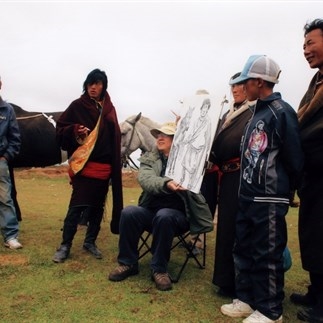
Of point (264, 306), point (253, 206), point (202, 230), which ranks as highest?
point (253, 206)

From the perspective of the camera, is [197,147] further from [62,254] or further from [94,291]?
[62,254]

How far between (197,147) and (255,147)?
0.75 metres

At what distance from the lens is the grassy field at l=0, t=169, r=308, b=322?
10.3 feet

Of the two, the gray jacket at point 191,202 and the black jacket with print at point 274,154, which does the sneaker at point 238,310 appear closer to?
the gray jacket at point 191,202

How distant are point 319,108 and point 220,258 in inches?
61.1

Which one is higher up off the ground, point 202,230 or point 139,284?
A: point 202,230

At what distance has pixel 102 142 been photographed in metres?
4.56

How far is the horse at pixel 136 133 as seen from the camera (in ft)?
23.1

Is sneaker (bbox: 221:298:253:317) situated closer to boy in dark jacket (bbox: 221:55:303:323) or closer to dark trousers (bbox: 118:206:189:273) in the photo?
boy in dark jacket (bbox: 221:55:303:323)

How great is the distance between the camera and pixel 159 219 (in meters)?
3.74

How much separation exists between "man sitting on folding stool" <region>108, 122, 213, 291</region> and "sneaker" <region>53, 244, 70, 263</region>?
2.61ft

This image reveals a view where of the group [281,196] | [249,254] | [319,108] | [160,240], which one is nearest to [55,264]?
[160,240]

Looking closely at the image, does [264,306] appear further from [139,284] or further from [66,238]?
[66,238]

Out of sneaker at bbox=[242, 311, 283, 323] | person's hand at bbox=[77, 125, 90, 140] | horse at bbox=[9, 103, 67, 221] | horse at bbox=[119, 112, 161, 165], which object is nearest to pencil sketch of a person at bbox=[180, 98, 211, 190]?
sneaker at bbox=[242, 311, 283, 323]
